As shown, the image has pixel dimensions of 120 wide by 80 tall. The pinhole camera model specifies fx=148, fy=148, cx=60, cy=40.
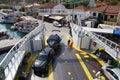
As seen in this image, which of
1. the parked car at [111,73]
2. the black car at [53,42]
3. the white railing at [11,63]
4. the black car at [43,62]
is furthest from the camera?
the black car at [53,42]

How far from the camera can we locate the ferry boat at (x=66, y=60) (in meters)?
13.9

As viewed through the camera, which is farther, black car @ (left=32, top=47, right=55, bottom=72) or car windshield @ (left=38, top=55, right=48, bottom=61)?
car windshield @ (left=38, top=55, right=48, bottom=61)

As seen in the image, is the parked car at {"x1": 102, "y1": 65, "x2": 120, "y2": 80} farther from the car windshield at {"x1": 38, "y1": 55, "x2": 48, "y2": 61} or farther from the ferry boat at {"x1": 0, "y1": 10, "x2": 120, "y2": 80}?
the car windshield at {"x1": 38, "y1": 55, "x2": 48, "y2": 61}

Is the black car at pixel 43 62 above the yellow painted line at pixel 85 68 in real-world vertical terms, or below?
above

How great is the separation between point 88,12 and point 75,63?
35.9 metres

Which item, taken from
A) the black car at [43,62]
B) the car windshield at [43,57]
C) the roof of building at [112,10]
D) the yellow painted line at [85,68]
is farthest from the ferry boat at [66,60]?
the roof of building at [112,10]

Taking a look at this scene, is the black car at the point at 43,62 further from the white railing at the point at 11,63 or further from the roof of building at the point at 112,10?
the roof of building at the point at 112,10

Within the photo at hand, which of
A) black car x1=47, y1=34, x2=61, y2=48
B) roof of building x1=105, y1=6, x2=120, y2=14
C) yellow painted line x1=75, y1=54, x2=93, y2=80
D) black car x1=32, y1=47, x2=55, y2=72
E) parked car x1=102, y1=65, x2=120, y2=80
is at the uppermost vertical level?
roof of building x1=105, y1=6, x2=120, y2=14

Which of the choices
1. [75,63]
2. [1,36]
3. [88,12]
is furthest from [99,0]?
[75,63]

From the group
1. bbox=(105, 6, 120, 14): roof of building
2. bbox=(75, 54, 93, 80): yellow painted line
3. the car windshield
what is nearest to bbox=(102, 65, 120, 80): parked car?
bbox=(75, 54, 93, 80): yellow painted line

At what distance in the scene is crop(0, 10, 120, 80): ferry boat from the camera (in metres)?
13.9

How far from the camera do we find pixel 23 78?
13.8 meters

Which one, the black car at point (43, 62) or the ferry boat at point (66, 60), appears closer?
the ferry boat at point (66, 60)

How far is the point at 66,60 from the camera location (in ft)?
59.5
